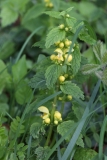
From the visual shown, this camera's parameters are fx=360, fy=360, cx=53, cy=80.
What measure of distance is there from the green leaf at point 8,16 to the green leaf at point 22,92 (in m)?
Result: 0.77

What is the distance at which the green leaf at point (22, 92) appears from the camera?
195cm

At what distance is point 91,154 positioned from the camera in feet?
5.41

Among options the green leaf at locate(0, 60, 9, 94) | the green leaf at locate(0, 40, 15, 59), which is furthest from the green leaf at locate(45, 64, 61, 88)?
the green leaf at locate(0, 40, 15, 59)

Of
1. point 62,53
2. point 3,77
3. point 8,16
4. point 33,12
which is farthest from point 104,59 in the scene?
point 8,16

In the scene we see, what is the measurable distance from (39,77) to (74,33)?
266 mm

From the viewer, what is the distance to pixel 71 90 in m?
1.54

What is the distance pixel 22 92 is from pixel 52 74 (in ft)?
1.61

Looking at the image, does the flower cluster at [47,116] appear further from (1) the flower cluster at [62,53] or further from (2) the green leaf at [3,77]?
(2) the green leaf at [3,77]

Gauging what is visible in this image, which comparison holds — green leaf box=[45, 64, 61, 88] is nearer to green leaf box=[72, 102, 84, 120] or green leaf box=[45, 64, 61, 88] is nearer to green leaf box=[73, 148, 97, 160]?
green leaf box=[72, 102, 84, 120]

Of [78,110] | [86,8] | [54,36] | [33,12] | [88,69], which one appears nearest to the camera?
[54,36]

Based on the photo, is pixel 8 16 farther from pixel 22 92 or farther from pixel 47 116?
pixel 47 116

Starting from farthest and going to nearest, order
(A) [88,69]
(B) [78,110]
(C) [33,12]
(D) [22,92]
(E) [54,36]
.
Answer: (C) [33,12], (D) [22,92], (B) [78,110], (A) [88,69], (E) [54,36]

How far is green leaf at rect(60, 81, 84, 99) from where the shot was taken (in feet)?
5.01

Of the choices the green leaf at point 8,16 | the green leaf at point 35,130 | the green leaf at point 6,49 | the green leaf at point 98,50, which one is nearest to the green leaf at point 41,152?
the green leaf at point 35,130
